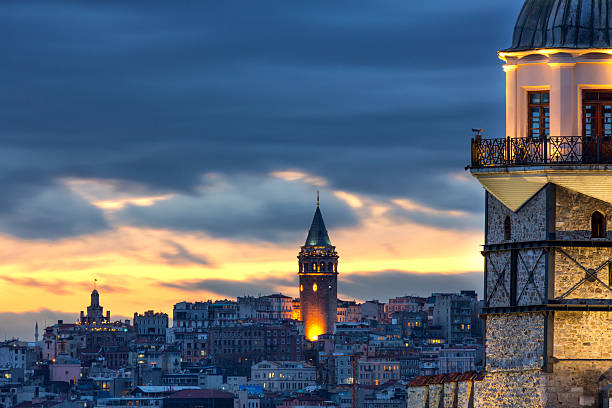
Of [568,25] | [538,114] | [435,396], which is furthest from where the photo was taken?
[435,396]

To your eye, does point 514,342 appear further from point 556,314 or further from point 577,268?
point 577,268

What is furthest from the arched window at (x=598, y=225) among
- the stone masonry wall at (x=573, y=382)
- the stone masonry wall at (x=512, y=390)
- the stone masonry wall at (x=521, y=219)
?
the stone masonry wall at (x=512, y=390)

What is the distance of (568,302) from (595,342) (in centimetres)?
66

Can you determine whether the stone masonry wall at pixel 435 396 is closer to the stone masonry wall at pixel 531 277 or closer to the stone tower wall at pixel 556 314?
the stone tower wall at pixel 556 314

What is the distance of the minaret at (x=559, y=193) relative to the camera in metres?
29.5

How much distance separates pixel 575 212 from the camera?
98.0ft

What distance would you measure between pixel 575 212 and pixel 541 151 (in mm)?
970

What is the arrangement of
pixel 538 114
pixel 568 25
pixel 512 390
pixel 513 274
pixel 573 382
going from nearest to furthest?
pixel 573 382 → pixel 568 25 → pixel 538 114 → pixel 512 390 → pixel 513 274

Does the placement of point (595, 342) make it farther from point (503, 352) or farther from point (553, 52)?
point (553, 52)

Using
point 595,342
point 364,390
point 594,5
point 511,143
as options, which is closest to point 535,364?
point 595,342

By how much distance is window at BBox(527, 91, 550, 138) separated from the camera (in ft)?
98.2

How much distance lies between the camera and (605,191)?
29594mm

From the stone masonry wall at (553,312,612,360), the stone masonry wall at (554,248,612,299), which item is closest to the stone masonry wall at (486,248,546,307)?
the stone masonry wall at (554,248,612,299)

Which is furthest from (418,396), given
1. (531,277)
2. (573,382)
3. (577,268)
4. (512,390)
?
(577,268)
